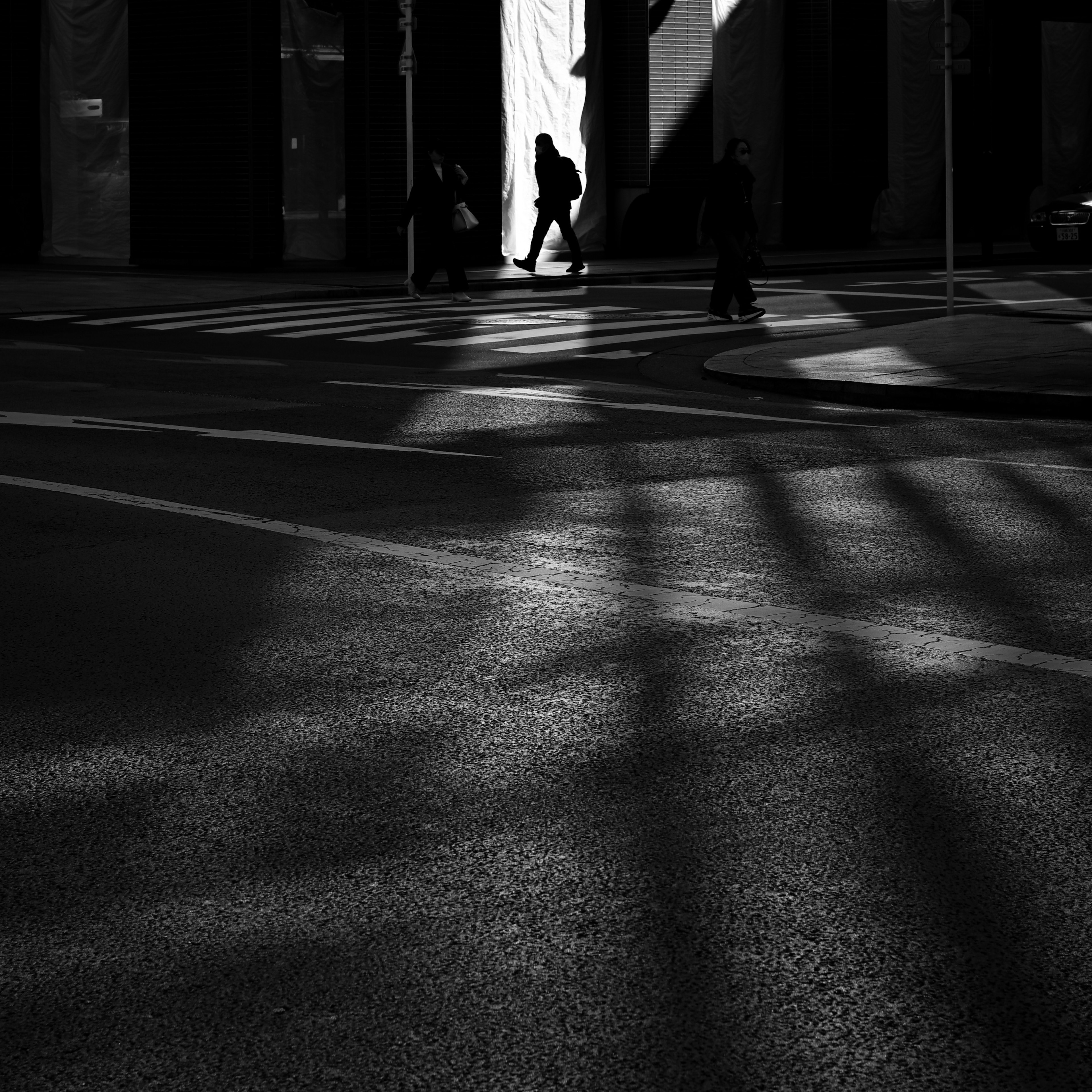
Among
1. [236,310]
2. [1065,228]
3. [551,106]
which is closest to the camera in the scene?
[236,310]

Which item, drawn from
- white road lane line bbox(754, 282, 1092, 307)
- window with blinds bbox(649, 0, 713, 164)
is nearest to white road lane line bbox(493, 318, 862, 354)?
white road lane line bbox(754, 282, 1092, 307)

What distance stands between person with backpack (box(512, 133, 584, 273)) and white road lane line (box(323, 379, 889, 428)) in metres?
12.9

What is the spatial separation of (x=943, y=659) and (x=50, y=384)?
10.7 meters

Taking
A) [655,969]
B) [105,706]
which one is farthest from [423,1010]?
[105,706]

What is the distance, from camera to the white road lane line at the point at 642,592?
6.38 metres

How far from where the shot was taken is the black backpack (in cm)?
2894

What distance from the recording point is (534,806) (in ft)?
15.9

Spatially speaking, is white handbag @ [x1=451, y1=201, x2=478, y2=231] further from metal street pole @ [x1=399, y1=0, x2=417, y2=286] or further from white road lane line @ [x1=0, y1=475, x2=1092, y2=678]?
white road lane line @ [x1=0, y1=475, x2=1092, y2=678]

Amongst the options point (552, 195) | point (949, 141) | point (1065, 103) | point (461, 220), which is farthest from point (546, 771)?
point (1065, 103)

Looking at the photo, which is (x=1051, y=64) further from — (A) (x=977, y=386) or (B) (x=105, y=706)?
(B) (x=105, y=706)

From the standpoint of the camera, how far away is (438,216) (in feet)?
81.4

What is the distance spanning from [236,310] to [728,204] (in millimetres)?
6484

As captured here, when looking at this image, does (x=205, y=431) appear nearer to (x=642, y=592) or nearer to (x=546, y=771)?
(x=642, y=592)

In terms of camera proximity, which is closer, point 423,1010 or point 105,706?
point 423,1010
